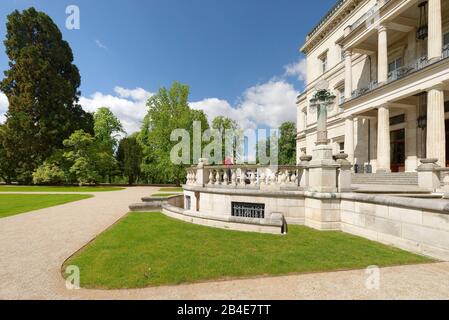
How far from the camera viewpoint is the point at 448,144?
15438 millimetres

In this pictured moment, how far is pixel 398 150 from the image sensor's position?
18.6 metres

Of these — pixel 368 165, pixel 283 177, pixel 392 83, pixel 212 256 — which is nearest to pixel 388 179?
pixel 368 165

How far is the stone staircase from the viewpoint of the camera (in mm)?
12609

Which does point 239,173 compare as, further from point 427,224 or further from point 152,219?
point 427,224

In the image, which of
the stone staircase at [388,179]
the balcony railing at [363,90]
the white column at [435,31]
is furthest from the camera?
the balcony railing at [363,90]

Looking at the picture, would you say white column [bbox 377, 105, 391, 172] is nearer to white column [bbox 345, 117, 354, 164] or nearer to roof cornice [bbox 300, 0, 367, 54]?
white column [bbox 345, 117, 354, 164]

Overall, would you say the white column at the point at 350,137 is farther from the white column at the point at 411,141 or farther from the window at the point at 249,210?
the window at the point at 249,210

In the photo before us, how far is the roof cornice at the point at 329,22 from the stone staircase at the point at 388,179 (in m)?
17.6

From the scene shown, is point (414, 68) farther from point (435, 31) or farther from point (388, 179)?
point (388, 179)

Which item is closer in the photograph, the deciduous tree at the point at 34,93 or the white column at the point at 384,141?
the white column at the point at 384,141

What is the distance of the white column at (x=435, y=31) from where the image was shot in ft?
44.3

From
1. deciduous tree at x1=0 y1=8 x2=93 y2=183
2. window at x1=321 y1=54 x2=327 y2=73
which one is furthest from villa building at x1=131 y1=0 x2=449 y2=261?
deciduous tree at x1=0 y1=8 x2=93 y2=183

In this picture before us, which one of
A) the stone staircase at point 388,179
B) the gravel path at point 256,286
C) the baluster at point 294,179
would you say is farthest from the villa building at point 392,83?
the gravel path at point 256,286
